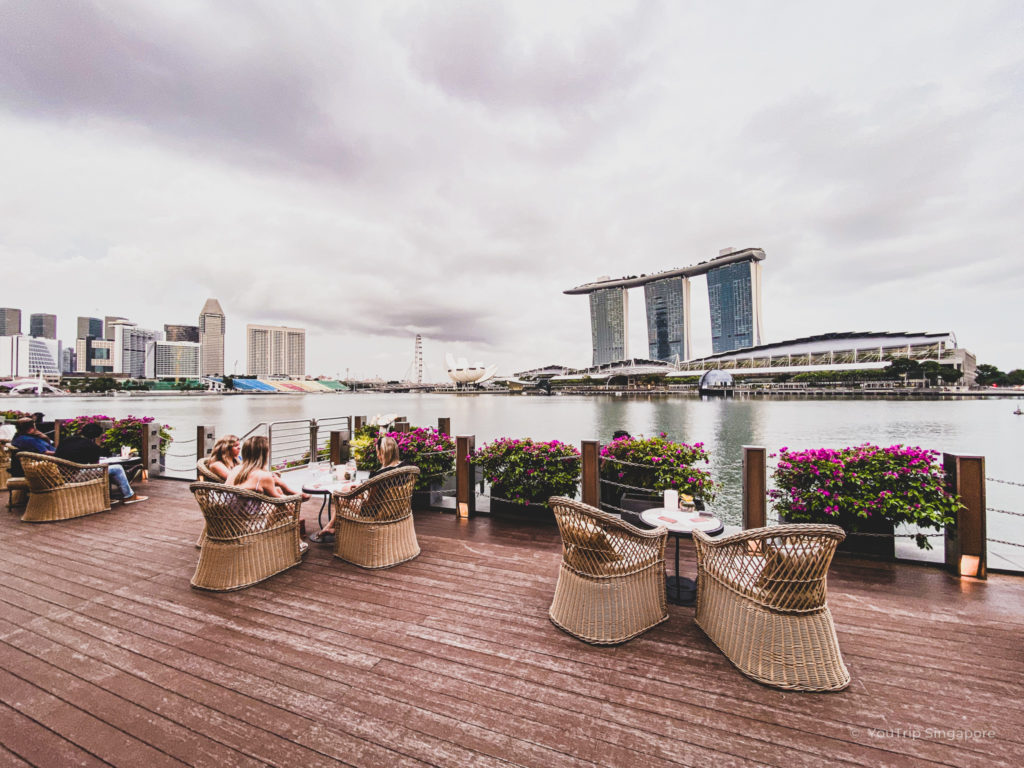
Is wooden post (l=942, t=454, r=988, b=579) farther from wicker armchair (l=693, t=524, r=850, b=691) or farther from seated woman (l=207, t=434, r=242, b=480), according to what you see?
seated woman (l=207, t=434, r=242, b=480)

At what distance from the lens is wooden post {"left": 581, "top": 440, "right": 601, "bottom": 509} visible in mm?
4402

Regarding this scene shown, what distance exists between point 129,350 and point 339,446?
548ft

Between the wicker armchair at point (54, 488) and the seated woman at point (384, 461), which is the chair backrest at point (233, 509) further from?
the wicker armchair at point (54, 488)

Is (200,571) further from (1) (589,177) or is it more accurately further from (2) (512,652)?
(1) (589,177)

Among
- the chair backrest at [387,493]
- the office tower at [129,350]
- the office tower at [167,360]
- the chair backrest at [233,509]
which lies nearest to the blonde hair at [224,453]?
the chair backrest at [233,509]

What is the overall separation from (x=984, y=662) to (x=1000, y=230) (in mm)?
73873

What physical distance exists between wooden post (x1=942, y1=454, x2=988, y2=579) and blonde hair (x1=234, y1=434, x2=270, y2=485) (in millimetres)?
5659

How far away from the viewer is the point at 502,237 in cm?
2825

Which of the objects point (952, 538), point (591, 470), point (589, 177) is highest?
point (589, 177)

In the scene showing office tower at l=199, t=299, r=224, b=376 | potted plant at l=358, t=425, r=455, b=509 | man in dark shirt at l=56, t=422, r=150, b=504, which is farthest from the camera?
office tower at l=199, t=299, r=224, b=376

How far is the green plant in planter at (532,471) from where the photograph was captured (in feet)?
15.7

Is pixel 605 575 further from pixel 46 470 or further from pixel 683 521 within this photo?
pixel 46 470

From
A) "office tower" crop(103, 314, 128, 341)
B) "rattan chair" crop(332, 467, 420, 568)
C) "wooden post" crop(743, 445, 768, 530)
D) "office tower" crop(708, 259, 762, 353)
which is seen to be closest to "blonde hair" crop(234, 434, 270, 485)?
"rattan chair" crop(332, 467, 420, 568)

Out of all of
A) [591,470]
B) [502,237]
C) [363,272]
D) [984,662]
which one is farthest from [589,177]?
[984,662]
